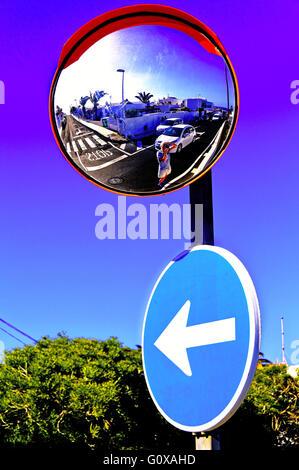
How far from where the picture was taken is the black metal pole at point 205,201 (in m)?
3.02

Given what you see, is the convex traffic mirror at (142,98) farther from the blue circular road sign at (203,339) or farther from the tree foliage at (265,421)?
the tree foliage at (265,421)

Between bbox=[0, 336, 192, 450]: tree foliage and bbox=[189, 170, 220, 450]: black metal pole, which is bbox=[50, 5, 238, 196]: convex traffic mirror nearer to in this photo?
bbox=[189, 170, 220, 450]: black metal pole

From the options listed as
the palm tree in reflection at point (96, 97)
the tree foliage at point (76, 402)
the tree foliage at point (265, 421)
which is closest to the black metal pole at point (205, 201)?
the palm tree in reflection at point (96, 97)

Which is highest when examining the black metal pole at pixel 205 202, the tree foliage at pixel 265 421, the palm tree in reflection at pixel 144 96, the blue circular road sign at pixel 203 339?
the palm tree in reflection at pixel 144 96

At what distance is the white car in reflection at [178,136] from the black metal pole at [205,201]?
367 mm

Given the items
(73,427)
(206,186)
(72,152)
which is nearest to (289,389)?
(73,427)

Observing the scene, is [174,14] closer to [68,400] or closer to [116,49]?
[116,49]

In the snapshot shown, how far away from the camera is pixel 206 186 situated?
119 inches

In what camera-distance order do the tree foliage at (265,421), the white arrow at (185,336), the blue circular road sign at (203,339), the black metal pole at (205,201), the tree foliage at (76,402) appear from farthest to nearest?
the tree foliage at (265,421), the tree foliage at (76,402), the black metal pole at (205,201), the white arrow at (185,336), the blue circular road sign at (203,339)

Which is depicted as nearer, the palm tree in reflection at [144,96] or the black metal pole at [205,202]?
the palm tree in reflection at [144,96]

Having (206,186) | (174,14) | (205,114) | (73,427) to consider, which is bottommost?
(73,427)

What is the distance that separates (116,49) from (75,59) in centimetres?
21

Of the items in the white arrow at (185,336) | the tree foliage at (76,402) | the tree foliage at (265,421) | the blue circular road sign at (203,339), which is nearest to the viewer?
the blue circular road sign at (203,339)

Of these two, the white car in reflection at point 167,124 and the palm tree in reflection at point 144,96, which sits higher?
the palm tree in reflection at point 144,96
